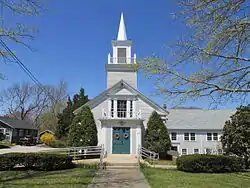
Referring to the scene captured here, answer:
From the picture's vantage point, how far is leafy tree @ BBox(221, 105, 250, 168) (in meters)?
14.9

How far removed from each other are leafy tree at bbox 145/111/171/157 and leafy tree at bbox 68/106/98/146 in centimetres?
438

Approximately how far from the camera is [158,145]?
18.2 metres

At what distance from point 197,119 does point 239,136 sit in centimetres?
1746

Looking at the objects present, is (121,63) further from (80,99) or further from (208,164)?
(208,164)

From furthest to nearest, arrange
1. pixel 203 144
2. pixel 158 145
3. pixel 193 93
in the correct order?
pixel 203 144 → pixel 158 145 → pixel 193 93

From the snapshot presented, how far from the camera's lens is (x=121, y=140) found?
63.5 feet

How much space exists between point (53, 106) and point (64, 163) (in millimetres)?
41454

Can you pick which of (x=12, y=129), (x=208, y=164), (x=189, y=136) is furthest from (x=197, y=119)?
(x=12, y=129)

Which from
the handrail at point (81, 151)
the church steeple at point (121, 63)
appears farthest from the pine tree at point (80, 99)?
the handrail at point (81, 151)

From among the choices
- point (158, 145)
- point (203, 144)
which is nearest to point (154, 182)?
point (158, 145)

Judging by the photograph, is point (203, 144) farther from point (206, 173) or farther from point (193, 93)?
point (193, 93)

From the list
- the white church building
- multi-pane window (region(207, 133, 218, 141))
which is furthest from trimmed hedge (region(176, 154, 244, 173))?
multi-pane window (region(207, 133, 218, 141))

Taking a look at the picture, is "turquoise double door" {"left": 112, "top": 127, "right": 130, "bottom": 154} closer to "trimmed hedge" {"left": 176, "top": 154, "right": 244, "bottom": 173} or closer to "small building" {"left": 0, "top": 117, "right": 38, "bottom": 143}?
"trimmed hedge" {"left": 176, "top": 154, "right": 244, "bottom": 173}

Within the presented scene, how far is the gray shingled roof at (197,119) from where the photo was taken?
1204 inches
